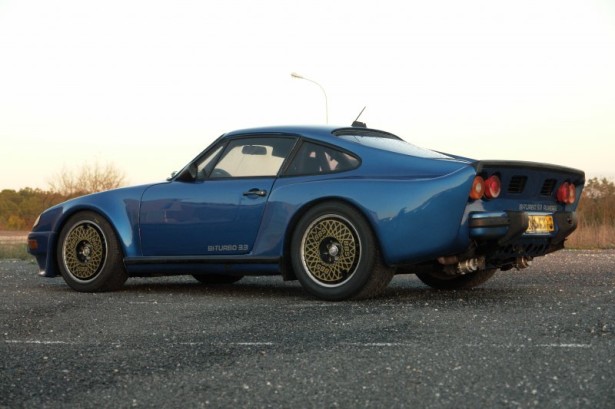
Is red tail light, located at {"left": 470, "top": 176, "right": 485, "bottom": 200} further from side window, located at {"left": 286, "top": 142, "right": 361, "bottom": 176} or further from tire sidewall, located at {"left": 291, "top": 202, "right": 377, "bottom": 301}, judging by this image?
side window, located at {"left": 286, "top": 142, "right": 361, "bottom": 176}

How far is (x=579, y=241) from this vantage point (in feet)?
63.2

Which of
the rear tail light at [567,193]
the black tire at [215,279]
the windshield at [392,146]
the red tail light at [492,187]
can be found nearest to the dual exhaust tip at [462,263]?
the red tail light at [492,187]

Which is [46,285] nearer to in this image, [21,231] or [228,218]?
[228,218]

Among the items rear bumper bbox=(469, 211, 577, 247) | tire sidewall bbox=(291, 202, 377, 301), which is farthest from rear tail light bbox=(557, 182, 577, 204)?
tire sidewall bbox=(291, 202, 377, 301)

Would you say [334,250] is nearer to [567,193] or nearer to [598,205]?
[567,193]

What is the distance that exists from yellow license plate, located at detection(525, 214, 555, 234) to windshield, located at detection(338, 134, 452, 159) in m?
0.80

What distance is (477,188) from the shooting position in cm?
638

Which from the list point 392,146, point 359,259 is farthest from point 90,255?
point 392,146

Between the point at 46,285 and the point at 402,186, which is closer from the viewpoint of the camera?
the point at 402,186

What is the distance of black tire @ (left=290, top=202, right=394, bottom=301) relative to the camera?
6.53 meters

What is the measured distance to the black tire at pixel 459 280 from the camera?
26.3 feet

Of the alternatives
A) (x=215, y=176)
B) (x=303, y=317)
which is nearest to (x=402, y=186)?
(x=303, y=317)

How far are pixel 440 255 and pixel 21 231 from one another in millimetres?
46139

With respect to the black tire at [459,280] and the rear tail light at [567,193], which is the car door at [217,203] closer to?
the black tire at [459,280]
